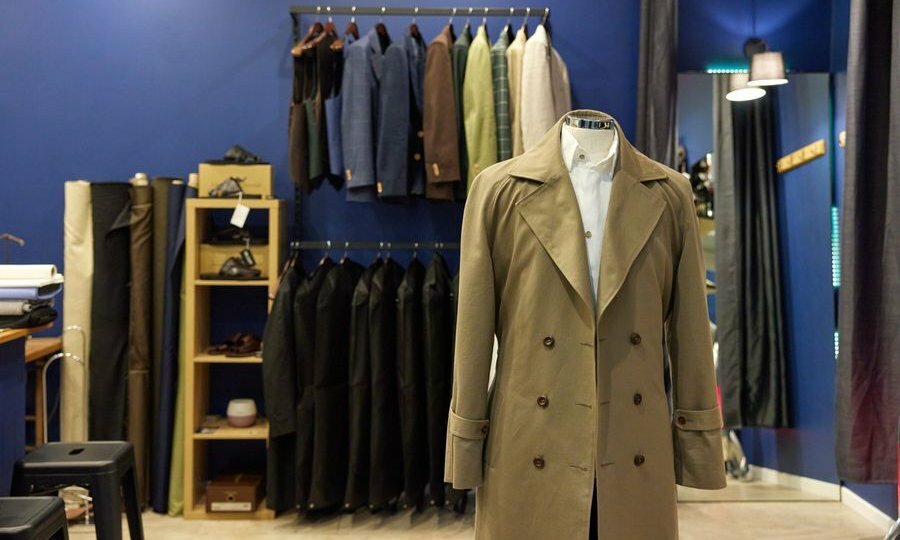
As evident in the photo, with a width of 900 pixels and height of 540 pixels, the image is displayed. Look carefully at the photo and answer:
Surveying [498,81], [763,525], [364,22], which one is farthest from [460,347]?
[364,22]

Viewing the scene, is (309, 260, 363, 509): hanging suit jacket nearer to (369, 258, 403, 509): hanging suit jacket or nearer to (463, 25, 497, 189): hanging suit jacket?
(369, 258, 403, 509): hanging suit jacket

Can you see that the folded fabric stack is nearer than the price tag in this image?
Yes

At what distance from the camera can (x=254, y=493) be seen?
12.3 feet

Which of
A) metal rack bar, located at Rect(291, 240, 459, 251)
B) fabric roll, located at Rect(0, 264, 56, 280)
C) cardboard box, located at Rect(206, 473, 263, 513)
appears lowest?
cardboard box, located at Rect(206, 473, 263, 513)

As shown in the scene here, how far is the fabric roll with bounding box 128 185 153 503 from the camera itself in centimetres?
382

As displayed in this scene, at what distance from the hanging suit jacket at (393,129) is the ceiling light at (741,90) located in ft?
5.35

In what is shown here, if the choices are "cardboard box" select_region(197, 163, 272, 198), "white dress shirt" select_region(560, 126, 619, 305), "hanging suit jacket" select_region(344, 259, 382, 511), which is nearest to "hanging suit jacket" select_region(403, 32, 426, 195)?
"hanging suit jacket" select_region(344, 259, 382, 511)

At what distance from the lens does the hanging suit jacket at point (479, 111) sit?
3.77 meters

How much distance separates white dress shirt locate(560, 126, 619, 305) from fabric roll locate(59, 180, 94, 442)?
2839 mm

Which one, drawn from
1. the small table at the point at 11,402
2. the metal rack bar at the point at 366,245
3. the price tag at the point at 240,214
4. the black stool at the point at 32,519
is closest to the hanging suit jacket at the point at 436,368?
the metal rack bar at the point at 366,245

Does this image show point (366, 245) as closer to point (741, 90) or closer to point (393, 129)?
point (393, 129)

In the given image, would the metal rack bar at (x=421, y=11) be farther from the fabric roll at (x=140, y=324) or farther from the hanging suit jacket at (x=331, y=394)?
the hanging suit jacket at (x=331, y=394)

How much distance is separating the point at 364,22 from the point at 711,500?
291 cm

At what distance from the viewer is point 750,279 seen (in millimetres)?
4152
